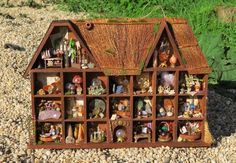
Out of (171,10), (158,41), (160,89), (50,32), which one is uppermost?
(171,10)

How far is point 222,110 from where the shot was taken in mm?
9555

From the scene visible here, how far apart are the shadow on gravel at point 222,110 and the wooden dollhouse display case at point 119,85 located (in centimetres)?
77

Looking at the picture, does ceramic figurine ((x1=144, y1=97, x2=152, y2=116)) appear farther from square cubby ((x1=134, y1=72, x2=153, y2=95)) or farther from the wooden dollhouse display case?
square cubby ((x1=134, y1=72, x2=153, y2=95))

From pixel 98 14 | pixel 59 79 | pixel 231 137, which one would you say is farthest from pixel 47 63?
pixel 98 14

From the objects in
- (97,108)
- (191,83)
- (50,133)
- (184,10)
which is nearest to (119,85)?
(97,108)

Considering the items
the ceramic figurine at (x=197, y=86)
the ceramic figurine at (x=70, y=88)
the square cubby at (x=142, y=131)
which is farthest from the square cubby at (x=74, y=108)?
the ceramic figurine at (x=197, y=86)

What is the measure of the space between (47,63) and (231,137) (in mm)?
3026

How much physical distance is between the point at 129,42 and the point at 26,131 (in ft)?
7.03

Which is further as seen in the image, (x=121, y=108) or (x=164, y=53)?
(x=121, y=108)

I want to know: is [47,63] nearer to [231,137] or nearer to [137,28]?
[137,28]

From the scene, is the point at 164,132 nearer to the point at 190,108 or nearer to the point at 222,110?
the point at 190,108

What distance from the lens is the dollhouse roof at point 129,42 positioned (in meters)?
7.53

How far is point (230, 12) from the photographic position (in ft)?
50.1

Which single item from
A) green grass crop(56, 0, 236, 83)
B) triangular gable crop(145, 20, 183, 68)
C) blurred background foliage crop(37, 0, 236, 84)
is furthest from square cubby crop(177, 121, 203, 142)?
green grass crop(56, 0, 236, 83)
